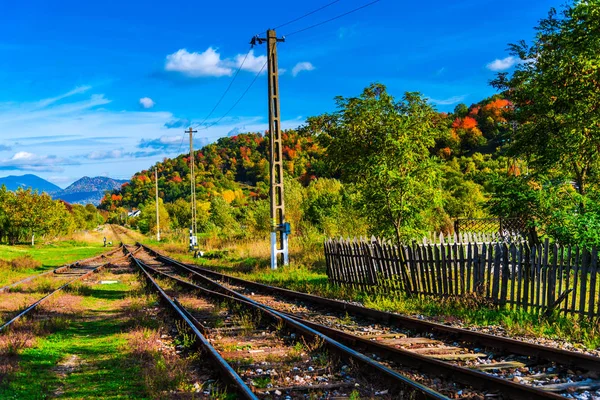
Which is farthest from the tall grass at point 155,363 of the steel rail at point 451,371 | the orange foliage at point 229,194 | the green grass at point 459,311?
the orange foliage at point 229,194

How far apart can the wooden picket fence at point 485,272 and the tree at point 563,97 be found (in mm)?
1841

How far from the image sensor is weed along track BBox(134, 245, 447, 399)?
5.39 meters

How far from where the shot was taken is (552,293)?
353 inches

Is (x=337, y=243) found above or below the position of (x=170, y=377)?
above

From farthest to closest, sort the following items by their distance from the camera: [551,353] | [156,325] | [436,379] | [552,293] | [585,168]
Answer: [585,168]
[156,325]
[552,293]
[551,353]
[436,379]

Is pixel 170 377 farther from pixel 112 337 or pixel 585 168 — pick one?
pixel 585 168

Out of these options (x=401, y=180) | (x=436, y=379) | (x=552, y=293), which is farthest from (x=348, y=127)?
(x=436, y=379)

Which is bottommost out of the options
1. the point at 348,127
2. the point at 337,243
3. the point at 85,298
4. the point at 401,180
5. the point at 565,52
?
the point at 85,298

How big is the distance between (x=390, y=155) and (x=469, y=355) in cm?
792

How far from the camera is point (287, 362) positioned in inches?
265

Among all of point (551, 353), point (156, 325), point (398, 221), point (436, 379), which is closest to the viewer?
point (436, 379)

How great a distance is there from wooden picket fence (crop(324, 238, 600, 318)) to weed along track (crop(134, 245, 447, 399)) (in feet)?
12.4

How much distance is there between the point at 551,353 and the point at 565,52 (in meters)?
7.75

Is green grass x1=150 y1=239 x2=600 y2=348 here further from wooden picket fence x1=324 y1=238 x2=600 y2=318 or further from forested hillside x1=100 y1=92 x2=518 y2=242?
forested hillside x1=100 y1=92 x2=518 y2=242
